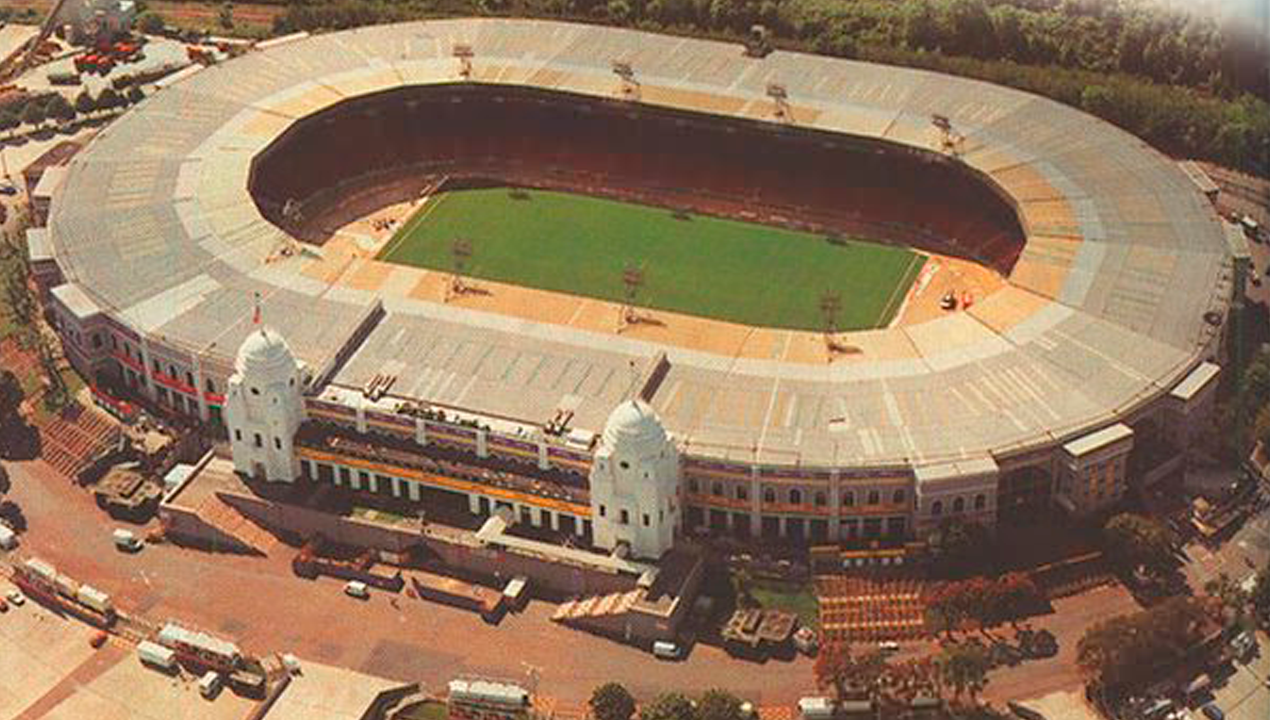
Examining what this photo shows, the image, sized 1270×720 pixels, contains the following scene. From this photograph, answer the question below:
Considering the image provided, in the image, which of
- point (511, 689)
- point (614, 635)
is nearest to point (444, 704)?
point (511, 689)

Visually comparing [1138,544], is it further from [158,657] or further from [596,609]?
[158,657]

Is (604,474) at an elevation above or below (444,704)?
above

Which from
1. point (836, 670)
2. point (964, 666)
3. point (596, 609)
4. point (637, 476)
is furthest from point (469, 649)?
point (964, 666)

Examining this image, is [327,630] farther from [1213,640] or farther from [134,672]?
[1213,640]

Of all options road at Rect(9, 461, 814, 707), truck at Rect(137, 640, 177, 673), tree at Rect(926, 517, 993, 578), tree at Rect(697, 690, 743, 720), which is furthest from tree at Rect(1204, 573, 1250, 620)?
truck at Rect(137, 640, 177, 673)

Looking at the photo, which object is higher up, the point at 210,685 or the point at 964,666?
the point at 964,666

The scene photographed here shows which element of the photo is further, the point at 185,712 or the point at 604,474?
the point at 604,474
